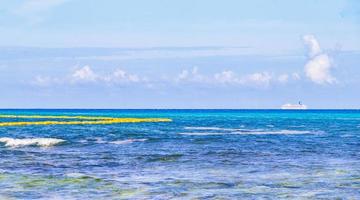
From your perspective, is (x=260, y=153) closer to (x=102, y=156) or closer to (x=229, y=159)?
(x=229, y=159)

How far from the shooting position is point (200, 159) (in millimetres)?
40719

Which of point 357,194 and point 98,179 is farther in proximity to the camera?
point 98,179

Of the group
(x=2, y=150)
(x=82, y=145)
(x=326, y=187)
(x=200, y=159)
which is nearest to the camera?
(x=326, y=187)

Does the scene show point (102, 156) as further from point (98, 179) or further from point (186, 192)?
point (186, 192)

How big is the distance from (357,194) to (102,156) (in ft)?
69.4

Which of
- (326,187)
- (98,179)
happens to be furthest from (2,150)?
(326,187)

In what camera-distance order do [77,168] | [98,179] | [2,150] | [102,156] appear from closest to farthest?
[98,179]
[77,168]
[102,156]
[2,150]

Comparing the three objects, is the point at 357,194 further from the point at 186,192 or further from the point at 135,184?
the point at 135,184

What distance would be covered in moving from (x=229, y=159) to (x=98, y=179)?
1224 cm

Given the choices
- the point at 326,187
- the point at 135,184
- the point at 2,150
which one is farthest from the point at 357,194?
the point at 2,150

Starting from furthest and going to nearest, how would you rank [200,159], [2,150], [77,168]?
[2,150], [200,159], [77,168]

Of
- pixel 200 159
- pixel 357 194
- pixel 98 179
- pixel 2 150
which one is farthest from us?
Answer: pixel 2 150

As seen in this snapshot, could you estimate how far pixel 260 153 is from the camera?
45.4m

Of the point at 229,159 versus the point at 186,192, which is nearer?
the point at 186,192
